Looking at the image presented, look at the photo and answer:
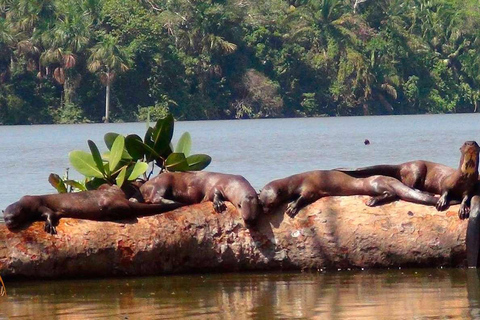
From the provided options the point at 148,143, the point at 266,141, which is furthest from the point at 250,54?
the point at 148,143

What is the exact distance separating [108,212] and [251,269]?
1.37 metres

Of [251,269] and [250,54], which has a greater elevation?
[250,54]

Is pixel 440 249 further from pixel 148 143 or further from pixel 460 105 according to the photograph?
pixel 460 105

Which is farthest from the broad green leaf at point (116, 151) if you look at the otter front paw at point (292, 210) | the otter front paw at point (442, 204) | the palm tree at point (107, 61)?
the palm tree at point (107, 61)

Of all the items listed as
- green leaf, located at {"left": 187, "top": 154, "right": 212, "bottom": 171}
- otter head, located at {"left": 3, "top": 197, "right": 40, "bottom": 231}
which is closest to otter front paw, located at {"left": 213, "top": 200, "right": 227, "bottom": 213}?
green leaf, located at {"left": 187, "top": 154, "right": 212, "bottom": 171}

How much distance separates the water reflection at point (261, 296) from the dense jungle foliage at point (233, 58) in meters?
56.8

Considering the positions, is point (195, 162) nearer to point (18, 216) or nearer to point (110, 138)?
point (110, 138)

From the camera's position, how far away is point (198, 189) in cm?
1090

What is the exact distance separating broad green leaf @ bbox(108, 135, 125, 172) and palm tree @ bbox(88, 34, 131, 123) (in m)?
55.3

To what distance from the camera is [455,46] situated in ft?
268

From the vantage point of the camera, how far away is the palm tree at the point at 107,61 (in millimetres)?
66125

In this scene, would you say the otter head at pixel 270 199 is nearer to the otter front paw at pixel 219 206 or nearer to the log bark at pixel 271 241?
the log bark at pixel 271 241

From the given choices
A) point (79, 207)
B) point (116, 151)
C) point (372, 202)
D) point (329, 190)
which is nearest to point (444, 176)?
point (372, 202)

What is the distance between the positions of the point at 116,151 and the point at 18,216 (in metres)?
1.53
